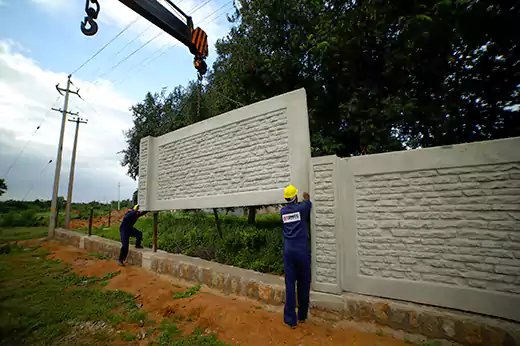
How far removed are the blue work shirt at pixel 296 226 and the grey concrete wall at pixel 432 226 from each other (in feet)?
A: 1.18

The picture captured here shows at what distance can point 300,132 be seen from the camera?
5.09 m

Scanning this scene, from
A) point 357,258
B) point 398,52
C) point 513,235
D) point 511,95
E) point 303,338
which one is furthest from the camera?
point 398,52

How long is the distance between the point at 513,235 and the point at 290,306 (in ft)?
10.2

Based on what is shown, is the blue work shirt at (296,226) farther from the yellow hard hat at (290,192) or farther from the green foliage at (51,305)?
the green foliage at (51,305)

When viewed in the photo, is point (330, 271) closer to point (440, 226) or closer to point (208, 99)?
point (440, 226)

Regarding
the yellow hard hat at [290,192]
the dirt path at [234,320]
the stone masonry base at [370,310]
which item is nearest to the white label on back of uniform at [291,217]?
the yellow hard hat at [290,192]

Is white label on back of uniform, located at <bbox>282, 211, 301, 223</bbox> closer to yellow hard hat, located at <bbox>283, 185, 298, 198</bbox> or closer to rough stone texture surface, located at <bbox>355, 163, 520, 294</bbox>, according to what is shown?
yellow hard hat, located at <bbox>283, 185, 298, 198</bbox>

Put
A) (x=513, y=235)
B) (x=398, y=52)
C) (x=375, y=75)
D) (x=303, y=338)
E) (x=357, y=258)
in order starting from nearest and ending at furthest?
1. (x=513, y=235)
2. (x=303, y=338)
3. (x=357, y=258)
4. (x=398, y=52)
5. (x=375, y=75)

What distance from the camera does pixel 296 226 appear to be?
14.0 ft

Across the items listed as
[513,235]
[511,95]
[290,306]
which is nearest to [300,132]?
[290,306]

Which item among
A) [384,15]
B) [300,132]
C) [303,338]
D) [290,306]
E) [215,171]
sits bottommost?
[303,338]

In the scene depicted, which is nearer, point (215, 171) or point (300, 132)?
point (300, 132)

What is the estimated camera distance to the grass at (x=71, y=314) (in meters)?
1.34

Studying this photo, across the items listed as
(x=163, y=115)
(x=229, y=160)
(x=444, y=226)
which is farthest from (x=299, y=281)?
(x=163, y=115)
